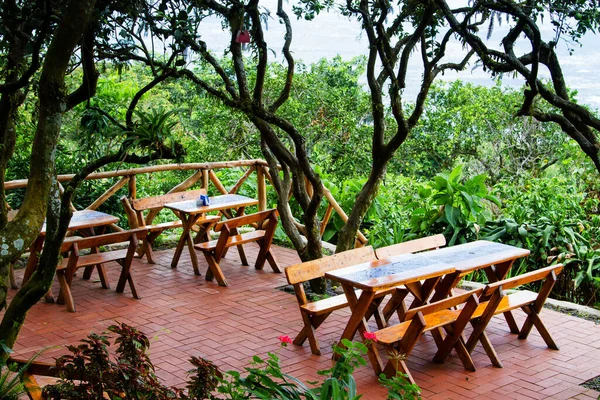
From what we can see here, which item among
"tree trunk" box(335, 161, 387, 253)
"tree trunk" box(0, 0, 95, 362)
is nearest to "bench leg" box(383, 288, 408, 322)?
"tree trunk" box(335, 161, 387, 253)

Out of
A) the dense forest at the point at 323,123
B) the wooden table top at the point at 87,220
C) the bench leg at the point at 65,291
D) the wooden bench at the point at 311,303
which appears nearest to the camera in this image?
the dense forest at the point at 323,123

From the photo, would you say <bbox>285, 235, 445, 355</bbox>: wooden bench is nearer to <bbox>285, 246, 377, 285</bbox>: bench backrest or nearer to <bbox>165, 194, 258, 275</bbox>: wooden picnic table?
<bbox>285, 246, 377, 285</bbox>: bench backrest

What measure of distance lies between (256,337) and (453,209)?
3.25 meters

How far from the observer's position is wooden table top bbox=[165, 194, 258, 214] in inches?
325

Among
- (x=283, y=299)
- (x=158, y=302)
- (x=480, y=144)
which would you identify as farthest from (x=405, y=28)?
(x=480, y=144)

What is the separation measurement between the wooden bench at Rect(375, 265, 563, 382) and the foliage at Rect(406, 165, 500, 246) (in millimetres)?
2282

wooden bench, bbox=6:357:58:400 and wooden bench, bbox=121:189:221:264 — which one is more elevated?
wooden bench, bbox=121:189:221:264

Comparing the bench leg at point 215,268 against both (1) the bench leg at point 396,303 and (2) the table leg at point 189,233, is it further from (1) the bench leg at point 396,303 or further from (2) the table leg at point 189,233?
(1) the bench leg at point 396,303

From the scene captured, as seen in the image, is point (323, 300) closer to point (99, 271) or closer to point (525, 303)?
point (525, 303)

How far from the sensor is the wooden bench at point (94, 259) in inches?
277

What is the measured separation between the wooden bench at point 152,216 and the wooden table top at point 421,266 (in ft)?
9.77

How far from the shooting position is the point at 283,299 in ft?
24.3

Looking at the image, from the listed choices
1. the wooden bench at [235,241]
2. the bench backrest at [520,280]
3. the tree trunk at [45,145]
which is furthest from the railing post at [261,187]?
the tree trunk at [45,145]

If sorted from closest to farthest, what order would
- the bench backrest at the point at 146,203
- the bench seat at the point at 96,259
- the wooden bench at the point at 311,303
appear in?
1. the wooden bench at the point at 311,303
2. the bench seat at the point at 96,259
3. the bench backrest at the point at 146,203
